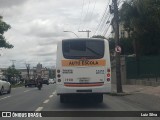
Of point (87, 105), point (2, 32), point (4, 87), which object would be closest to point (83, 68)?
point (87, 105)

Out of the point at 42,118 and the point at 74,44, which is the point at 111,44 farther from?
the point at 42,118

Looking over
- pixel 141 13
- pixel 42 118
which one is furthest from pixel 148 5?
pixel 42 118

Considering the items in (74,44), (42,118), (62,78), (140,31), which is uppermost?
(140,31)

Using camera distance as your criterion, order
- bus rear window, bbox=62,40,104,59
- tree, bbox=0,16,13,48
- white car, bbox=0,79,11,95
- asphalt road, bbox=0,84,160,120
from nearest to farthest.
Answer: asphalt road, bbox=0,84,160,120
bus rear window, bbox=62,40,104,59
white car, bbox=0,79,11,95
tree, bbox=0,16,13,48

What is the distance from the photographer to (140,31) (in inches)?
1734

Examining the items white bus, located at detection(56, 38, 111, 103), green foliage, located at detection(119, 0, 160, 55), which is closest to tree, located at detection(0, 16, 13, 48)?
green foliage, located at detection(119, 0, 160, 55)

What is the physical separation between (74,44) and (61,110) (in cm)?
344

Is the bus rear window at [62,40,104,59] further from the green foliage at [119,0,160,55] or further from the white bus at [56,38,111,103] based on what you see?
the green foliage at [119,0,160,55]

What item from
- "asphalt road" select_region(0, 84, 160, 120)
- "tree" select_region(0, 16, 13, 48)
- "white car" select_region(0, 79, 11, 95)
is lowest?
"asphalt road" select_region(0, 84, 160, 120)

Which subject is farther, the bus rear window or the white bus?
the bus rear window

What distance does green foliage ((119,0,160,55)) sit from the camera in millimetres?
42875

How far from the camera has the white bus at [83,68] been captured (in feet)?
59.3

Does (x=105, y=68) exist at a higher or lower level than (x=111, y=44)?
lower

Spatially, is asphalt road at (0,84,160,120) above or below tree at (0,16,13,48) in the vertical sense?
below
